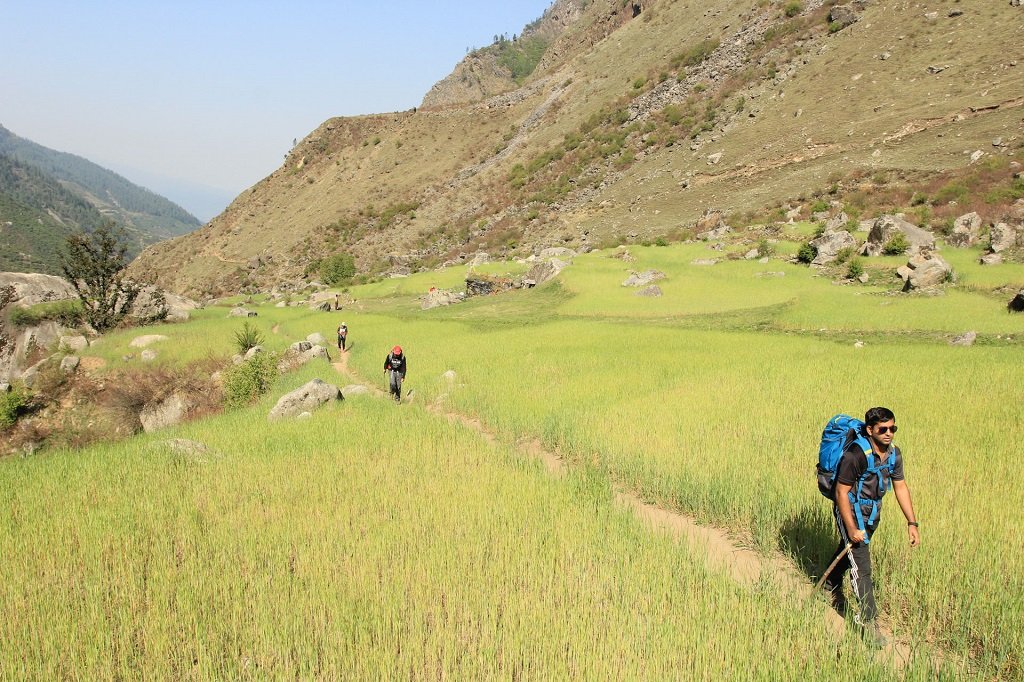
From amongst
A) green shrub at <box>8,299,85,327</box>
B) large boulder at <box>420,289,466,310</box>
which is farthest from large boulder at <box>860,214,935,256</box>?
green shrub at <box>8,299,85,327</box>

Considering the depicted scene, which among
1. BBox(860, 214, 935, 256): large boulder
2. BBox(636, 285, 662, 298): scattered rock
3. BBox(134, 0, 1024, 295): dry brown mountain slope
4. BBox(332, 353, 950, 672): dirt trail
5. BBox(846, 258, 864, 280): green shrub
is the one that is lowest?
BBox(332, 353, 950, 672): dirt trail

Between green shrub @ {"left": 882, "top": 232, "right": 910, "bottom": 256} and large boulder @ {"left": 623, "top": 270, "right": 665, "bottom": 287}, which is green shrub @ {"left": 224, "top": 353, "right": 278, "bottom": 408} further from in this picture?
green shrub @ {"left": 882, "top": 232, "right": 910, "bottom": 256}

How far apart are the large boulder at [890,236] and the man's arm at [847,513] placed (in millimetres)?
31218

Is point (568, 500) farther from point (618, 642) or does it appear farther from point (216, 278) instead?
point (216, 278)

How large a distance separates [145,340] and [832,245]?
38.6 meters

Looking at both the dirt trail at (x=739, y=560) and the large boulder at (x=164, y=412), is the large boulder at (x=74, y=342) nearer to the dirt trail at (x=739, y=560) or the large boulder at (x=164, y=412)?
the large boulder at (x=164, y=412)

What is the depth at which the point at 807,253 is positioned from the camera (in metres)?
31.8

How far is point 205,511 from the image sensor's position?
266 inches

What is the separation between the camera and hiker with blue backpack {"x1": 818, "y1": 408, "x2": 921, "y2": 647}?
181 inches

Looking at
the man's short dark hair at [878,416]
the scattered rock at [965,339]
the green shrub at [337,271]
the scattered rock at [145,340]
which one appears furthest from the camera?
the green shrub at [337,271]

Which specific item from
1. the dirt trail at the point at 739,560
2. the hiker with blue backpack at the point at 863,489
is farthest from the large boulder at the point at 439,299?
the hiker with blue backpack at the point at 863,489

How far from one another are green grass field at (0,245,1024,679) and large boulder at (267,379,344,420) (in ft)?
2.18

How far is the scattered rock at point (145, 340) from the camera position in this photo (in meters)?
23.5

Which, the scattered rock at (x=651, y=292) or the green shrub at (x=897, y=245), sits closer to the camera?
the green shrub at (x=897, y=245)
